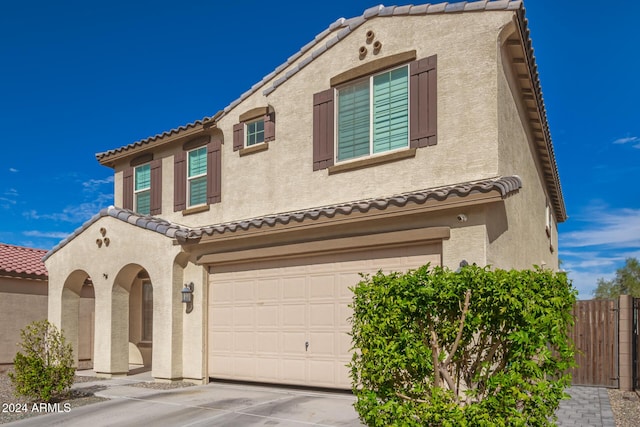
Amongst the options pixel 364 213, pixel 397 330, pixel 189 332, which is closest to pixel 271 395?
pixel 189 332

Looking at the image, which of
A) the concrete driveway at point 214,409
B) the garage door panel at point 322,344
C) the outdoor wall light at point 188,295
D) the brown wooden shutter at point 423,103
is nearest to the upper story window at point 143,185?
the outdoor wall light at point 188,295

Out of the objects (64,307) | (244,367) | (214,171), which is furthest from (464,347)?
(64,307)

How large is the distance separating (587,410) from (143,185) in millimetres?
13535

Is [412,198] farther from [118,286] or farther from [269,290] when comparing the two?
[118,286]

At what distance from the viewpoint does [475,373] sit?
19.2 feet

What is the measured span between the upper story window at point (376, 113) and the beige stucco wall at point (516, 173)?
4.34 ft

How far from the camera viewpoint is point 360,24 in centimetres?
1208

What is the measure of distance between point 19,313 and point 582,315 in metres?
16.3

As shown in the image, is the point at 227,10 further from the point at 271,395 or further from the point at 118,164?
the point at 271,395

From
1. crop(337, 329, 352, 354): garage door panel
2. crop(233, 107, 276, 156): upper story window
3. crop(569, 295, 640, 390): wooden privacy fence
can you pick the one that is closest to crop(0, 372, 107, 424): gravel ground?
crop(337, 329, 352, 354): garage door panel

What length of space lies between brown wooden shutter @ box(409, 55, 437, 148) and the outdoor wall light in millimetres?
6293

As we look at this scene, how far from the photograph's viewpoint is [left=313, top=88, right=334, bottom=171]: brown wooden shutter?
12.2 metres

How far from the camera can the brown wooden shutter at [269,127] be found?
1342cm

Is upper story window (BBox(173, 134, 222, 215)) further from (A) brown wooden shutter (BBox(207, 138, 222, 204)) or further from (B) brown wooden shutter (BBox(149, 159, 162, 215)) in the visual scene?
(B) brown wooden shutter (BBox(149, 159, 162, 215))
